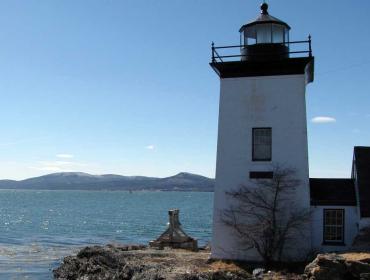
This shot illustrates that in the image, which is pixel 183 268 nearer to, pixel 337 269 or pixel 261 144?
pixel 337 269

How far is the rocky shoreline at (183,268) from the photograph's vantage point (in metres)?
16.5

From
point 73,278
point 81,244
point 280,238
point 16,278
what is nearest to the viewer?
point 280,238

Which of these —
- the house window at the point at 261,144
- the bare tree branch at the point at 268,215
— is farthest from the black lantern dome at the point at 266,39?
the bare tree branch at the point at 268,215

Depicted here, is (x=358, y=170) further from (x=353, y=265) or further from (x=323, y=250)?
(x=353, y=265)

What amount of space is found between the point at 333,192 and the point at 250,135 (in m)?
3.92

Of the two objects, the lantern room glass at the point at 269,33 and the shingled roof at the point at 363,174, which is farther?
the lantern room glass at the point at 269,33

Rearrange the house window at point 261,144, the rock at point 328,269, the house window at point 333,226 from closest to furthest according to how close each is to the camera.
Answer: the rock at point 328,269
the house window at point 333,226
the house window at point 261,144

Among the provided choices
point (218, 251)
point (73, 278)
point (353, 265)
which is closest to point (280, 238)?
point (218, 251)

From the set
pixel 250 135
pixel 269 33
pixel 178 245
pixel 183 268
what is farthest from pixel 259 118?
pixel 178 245

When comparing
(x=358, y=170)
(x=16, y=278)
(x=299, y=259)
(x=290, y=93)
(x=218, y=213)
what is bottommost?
(x=16, y=278)

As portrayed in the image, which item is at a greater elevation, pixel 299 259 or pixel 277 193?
pixel 277 193

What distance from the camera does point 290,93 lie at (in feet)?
68.1

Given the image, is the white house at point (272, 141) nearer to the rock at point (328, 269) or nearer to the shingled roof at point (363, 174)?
the shingled roof at point (363, 174)

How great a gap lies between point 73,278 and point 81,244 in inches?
862
